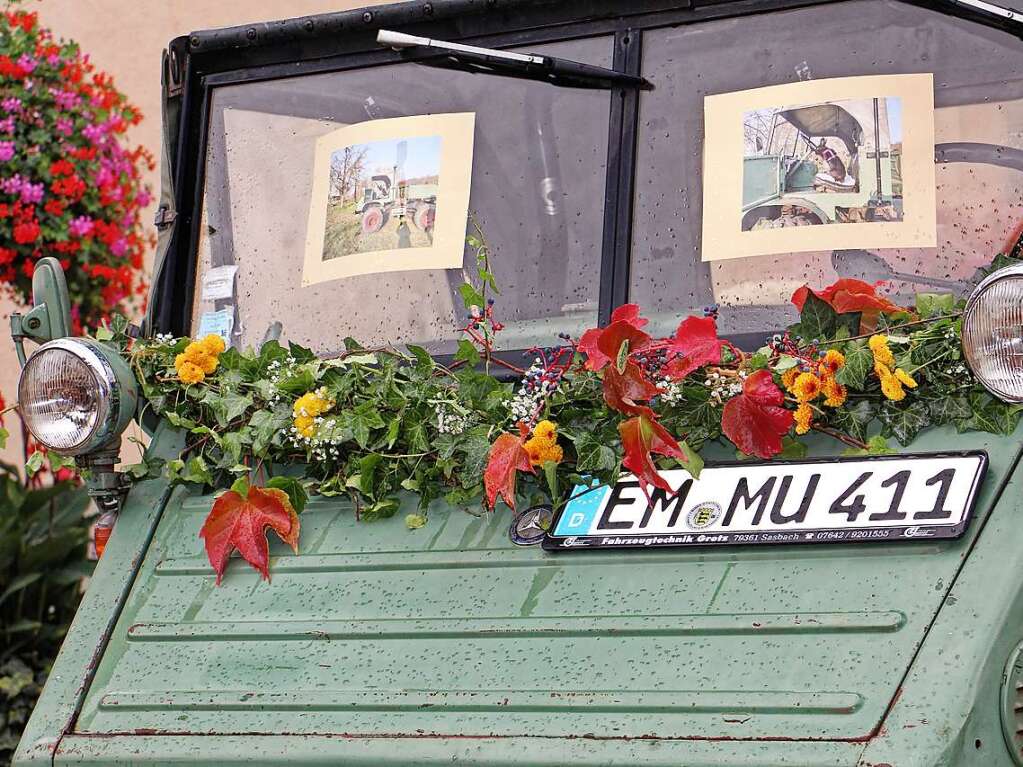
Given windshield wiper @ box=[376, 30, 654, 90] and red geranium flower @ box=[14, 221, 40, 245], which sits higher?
windshield wiper @ box=[376, 30, 654, 90]

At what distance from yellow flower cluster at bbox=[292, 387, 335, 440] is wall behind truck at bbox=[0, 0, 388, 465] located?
455 centimetres

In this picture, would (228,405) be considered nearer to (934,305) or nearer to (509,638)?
(509,638)

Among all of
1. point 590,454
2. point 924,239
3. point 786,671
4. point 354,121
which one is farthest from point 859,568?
point 354,121

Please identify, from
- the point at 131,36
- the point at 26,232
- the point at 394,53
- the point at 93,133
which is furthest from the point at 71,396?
the point at 131,36


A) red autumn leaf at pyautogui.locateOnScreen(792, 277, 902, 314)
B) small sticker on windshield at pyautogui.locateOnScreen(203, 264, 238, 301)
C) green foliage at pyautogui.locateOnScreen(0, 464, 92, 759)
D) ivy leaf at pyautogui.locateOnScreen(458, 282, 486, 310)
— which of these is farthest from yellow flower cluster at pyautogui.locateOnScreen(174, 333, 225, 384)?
green foliage at pyautogui.locateOnScreen(0, 464, 92, 759)

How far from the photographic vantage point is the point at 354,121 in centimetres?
348

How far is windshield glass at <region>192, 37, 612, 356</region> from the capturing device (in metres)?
3.15

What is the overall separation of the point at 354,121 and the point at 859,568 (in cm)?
171

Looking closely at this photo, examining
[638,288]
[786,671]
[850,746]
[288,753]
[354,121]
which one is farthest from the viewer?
[354,121]

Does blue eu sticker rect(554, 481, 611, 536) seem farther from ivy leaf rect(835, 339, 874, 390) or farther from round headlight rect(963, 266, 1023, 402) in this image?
round headlight rect(963, 266, 1023, 402)

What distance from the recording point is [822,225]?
114 inches

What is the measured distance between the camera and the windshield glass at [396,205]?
10.3ft

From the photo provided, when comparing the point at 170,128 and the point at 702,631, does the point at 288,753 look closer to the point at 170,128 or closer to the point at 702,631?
the point at 702,631

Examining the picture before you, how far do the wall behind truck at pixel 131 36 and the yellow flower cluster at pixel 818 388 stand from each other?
515 cm
